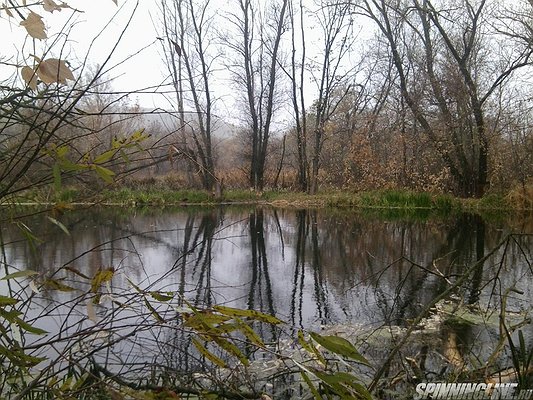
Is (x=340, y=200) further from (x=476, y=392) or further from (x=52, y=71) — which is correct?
(x=52, y=71)

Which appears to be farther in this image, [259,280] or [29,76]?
[259,280]

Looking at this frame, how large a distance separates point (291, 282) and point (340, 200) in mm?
11147

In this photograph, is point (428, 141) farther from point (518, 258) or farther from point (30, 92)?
point (30, 92)

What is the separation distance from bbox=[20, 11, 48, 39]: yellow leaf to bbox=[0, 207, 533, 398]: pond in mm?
381

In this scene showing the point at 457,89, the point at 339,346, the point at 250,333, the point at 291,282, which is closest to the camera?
the point at 339,346

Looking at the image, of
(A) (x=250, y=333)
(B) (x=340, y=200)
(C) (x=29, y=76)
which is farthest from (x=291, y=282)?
(B) (x=340, y=200)

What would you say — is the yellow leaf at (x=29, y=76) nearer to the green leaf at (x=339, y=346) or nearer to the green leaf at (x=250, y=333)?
the green leaf at (x=250, y=333)

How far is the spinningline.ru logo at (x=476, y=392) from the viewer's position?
1628 mm

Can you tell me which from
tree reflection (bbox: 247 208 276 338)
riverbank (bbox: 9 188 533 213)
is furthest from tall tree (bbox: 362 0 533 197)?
tree reflection (bbox: 247 208 276 338)

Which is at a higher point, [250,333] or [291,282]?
[250,333]

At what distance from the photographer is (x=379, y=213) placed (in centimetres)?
1316

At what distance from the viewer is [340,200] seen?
52.1ft

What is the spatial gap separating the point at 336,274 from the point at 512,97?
12.1m

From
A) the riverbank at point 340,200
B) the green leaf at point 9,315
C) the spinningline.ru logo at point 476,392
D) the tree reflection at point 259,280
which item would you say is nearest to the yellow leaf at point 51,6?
the green leaf at point 9,315
